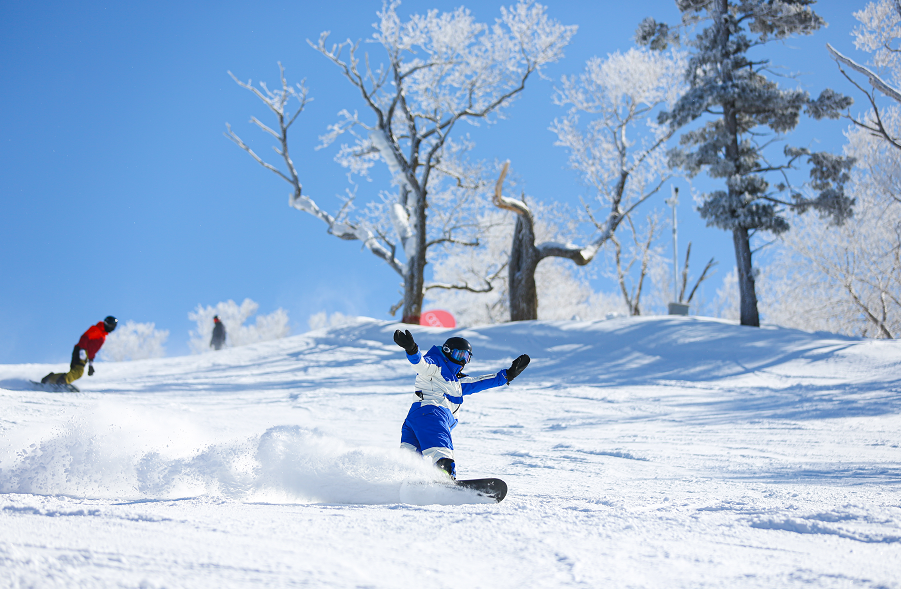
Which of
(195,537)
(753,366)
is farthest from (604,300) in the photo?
(195,537)

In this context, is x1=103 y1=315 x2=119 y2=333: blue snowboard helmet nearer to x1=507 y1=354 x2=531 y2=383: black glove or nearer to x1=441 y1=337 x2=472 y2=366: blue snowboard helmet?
x1=441 y1=337 x2=472 y2=366: blue snowboard helmet

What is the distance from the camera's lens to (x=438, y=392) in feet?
12.8

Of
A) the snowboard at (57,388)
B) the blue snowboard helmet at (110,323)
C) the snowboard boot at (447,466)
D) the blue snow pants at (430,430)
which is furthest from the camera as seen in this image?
the blue snowboard helmet at (110,323)

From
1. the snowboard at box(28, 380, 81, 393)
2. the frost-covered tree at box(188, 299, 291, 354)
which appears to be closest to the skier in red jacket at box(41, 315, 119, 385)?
the snowboard at box(28, 380, 81, 393)

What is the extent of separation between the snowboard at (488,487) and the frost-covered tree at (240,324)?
39278 mm

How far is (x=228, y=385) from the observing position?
1073 cm

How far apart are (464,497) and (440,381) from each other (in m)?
0.93

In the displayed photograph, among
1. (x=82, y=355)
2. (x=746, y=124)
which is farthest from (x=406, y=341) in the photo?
(x=746, y=124)

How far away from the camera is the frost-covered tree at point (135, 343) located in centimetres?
3975

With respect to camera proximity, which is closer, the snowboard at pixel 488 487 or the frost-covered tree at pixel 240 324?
the snowboard at pixel 488 487

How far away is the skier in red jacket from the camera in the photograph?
9.64m

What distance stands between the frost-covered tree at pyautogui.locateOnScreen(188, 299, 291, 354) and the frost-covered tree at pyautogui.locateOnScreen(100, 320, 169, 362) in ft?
8.68

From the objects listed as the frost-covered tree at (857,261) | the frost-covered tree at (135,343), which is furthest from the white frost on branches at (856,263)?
the frost-covered tree at (135,343)

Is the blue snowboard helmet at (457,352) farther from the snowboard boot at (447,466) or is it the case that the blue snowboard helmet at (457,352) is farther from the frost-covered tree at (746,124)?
the frost-covered tree at (746,124)
